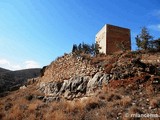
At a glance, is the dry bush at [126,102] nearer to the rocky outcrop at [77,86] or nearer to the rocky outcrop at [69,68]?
the rocky outcrop at [77,86]

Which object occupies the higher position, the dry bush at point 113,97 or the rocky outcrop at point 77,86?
the rocky outcrop at point 77,86

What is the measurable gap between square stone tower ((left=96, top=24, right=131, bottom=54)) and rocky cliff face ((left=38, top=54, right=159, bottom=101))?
5865mm

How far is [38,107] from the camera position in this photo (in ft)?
30.5

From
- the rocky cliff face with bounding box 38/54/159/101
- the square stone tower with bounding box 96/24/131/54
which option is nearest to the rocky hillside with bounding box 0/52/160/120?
the rocky cliff face with bounding box 38/54/159/101

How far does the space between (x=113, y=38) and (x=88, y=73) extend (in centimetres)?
888

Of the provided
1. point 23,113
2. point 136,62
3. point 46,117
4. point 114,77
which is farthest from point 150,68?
point 23,113

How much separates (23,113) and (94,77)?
201 inches

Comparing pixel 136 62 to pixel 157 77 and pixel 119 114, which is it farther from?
pixel 119 114

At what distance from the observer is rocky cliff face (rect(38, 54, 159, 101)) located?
10430 mm

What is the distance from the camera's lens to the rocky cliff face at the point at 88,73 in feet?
34.2

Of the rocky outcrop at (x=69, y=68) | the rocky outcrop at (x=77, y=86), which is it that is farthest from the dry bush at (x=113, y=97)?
the rocky outcrop at (x=69, y=68)

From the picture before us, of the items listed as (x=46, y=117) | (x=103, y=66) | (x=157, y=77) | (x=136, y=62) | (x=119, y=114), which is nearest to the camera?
(x=119, y=114)

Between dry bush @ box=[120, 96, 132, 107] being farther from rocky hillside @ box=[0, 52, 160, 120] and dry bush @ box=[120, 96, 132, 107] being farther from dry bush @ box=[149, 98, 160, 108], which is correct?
dry bush @ box=[149, 98, 160, 108]

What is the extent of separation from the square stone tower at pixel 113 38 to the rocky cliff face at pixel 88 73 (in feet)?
19.2
